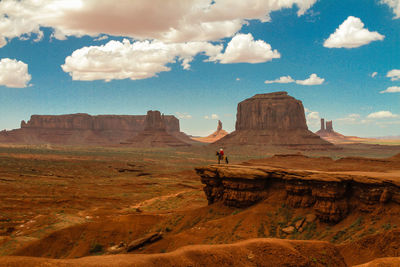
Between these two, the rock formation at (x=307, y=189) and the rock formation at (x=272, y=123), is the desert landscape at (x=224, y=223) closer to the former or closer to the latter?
the rock formation at (x=307, y=189)

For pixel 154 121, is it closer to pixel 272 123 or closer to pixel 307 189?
pixel 272 123

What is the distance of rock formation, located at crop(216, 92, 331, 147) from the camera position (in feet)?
492

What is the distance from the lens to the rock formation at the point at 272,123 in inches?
5906

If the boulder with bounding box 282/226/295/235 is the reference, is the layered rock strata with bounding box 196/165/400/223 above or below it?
above

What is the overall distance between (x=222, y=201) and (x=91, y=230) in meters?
9.66

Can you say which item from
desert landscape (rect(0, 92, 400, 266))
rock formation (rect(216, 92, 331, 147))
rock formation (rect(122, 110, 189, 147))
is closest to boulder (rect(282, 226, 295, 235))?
desert landscape (rect(0, 92, 400, 266))

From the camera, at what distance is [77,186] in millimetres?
46375

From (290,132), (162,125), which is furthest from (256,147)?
(162,125)

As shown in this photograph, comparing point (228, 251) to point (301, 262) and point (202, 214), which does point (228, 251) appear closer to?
point (301, 262)

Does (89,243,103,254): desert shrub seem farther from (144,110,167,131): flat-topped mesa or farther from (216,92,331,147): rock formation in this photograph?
(144,110,167,131): flat-topped mesa

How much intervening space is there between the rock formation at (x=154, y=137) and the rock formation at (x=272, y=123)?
37.1 metres

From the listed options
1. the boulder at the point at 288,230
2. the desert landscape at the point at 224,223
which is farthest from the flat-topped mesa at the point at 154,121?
the boulder at the point at 288,230

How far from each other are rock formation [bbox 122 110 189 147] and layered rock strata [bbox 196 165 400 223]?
156308 millimetres

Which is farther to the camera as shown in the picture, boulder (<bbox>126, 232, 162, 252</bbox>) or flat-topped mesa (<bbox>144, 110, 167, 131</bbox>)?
flat-topped mesa (<bbox>144, 110, 167, 131</bbox>)
